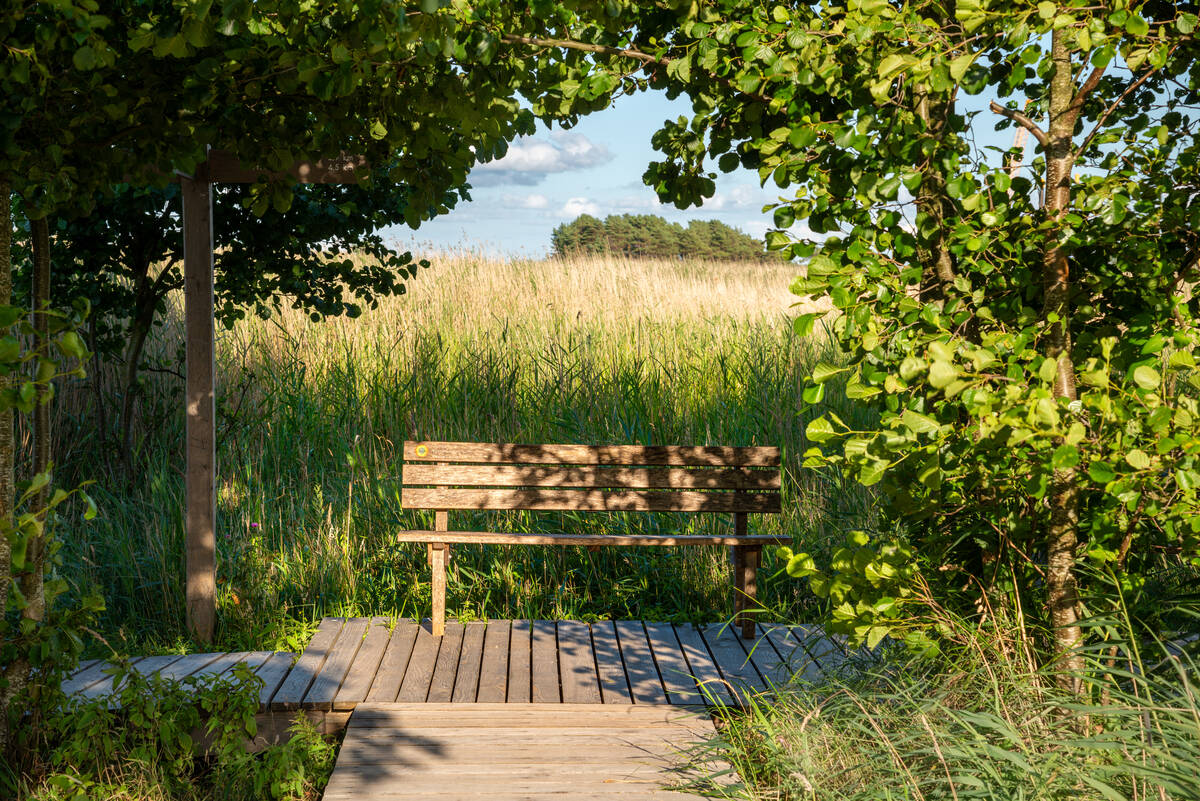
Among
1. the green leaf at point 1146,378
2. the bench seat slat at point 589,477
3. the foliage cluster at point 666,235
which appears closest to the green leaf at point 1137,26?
the green leaf at point 1146,378

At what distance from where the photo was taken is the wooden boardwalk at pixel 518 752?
2.70 meters

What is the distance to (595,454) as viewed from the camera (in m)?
4.52

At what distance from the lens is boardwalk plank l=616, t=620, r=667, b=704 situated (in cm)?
345

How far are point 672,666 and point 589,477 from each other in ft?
3.37

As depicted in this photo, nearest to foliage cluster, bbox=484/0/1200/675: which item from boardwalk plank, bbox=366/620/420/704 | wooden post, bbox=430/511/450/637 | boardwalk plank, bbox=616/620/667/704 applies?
boardwalk plank, bbox=616/620/667/704

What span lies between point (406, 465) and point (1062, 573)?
9.32ft

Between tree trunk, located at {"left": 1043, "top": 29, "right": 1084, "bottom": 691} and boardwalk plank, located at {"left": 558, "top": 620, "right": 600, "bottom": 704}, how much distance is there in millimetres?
1602

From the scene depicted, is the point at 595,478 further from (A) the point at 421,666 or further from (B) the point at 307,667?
(B) the point at 307,667

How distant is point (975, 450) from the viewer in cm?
212

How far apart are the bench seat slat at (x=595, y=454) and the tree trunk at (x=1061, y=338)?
2.05 m

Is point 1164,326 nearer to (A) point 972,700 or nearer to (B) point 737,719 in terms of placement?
(A) point 972,700

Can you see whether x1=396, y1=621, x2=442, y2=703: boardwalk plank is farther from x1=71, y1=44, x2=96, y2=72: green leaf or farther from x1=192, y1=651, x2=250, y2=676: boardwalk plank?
x1=71, y1=44, x2=96, y2=72: green leaf

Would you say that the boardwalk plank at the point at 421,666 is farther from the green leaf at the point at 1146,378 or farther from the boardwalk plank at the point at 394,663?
the green leaf at the point at 1146,378

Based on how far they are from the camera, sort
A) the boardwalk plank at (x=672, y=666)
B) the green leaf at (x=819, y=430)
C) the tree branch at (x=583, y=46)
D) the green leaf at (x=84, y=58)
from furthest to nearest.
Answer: the boardwalk plank at (x=672, y=666), the tree branch at (x=583, y=46), the green leaf at (x=84, y=58), the green leaf at (x=819, y=430)
